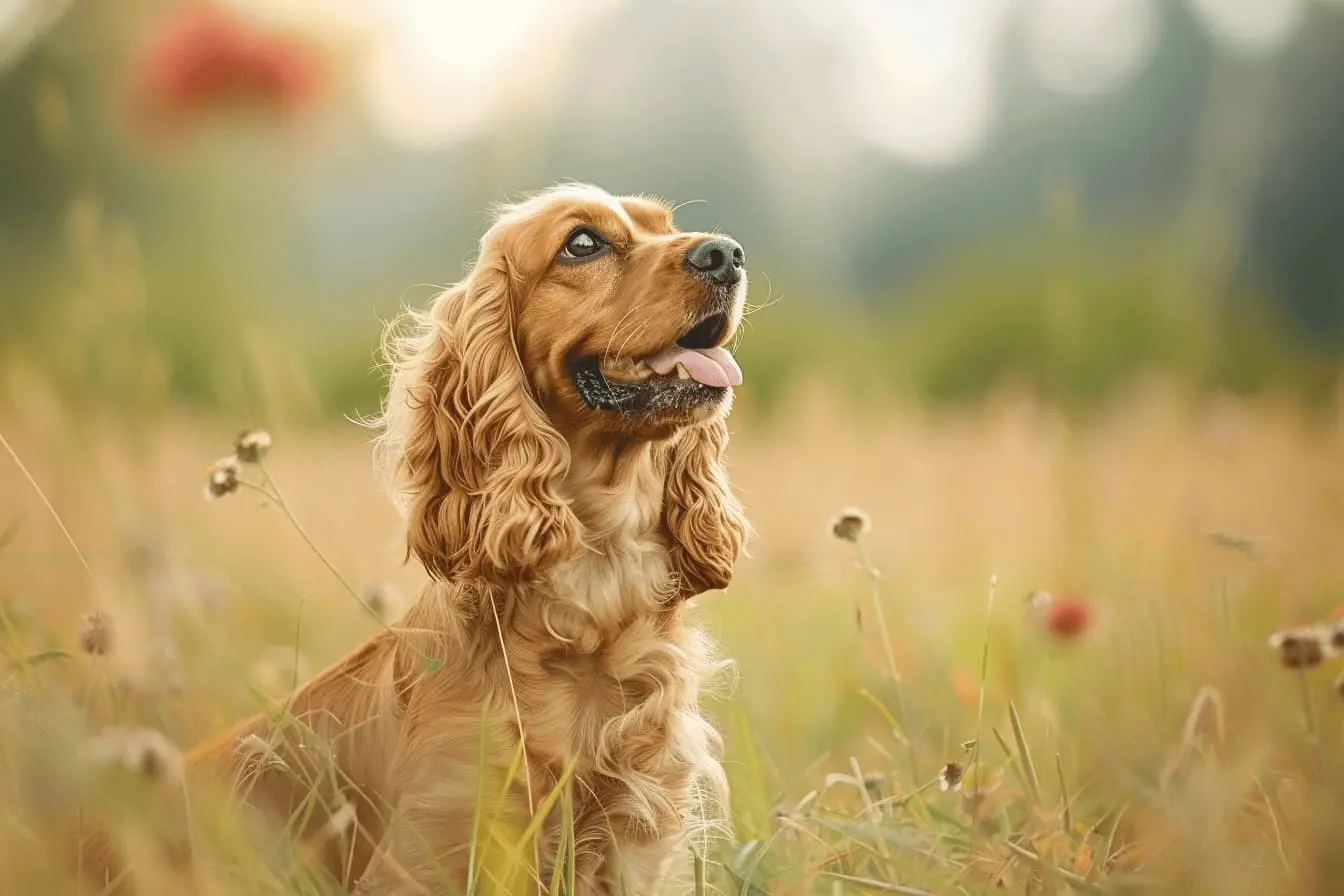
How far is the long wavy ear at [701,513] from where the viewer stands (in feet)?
8.18

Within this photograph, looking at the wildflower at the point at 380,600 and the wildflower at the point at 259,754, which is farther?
the wildflower at the point at 380,600

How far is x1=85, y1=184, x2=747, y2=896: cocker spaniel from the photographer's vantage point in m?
2.07

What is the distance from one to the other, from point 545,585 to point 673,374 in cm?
46

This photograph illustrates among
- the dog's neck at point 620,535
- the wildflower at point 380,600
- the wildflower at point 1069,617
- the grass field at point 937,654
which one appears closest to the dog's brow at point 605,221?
the dog's neck at point 620,535

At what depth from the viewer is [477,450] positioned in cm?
250

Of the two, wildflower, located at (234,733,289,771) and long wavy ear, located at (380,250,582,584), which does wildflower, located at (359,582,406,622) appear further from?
wildflower, located at (234,733,289,771)

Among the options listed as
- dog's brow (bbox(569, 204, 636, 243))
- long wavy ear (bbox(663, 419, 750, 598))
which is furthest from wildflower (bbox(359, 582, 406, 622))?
dog's brow (bbox(569, 204, 636, 243))

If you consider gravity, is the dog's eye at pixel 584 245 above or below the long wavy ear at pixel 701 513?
above

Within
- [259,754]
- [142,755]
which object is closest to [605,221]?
[259,754]

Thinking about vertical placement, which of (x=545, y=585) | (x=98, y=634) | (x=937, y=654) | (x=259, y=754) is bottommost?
(x=937, y=654)

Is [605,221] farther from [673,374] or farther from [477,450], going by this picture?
[477,450]

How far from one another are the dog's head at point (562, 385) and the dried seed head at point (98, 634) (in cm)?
56

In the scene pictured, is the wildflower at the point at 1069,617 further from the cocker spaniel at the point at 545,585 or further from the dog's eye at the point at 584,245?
the dog's eye at the point at 584,245

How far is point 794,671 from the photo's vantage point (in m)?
3.49
